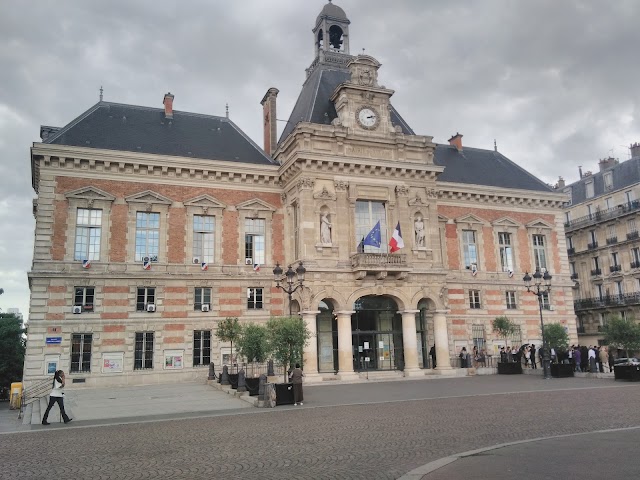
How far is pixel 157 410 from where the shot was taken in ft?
62.4

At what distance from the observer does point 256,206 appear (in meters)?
34.5

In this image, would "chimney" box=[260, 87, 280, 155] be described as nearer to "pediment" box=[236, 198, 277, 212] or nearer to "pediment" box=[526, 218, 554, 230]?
"pediment" box=[236, 198, 277, 212]

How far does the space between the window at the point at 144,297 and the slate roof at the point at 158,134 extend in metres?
8.16

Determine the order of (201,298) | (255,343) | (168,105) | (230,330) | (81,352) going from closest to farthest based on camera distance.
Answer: (255,343), (230,330), (81,352), (201,298), (168,105)

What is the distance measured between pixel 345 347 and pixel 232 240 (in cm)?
950

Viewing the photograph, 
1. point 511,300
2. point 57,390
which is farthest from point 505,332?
point 57,390

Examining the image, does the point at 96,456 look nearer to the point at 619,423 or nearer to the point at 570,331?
the point at 619,423

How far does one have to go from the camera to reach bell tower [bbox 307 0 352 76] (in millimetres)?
40344

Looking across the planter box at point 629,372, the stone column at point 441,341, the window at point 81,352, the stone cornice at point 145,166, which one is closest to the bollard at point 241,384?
the window at point 81,352

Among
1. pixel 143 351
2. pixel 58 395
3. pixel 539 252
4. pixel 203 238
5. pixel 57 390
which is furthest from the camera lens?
pixel 539 252

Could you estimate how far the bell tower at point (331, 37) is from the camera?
132ft

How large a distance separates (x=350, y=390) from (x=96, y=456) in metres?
15.5

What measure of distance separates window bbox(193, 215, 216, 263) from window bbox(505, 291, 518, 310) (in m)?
21.9

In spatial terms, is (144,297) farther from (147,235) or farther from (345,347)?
(345,347)
